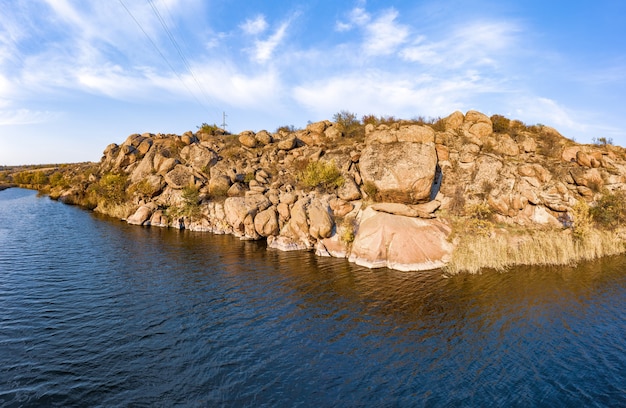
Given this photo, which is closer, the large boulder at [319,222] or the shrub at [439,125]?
the large boulder at [319,222]

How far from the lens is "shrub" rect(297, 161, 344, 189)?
39.0 metres

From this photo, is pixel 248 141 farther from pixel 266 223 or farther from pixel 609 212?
pixel 609 212

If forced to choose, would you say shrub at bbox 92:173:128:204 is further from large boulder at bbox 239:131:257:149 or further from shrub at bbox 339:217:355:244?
shrub at bbox 339:217:355:244

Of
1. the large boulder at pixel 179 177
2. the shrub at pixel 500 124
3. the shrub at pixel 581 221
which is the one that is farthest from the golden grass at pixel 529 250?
the large boulder at pixel 179 177

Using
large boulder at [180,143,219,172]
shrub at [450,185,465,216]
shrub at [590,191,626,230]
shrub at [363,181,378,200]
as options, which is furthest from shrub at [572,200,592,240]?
large boulder at [180,143,219,172]

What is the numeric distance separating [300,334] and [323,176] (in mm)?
24746

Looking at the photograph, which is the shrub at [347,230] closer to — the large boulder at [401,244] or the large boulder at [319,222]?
the large boulder at [401,244]

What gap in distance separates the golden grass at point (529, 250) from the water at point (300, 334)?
1.42 m

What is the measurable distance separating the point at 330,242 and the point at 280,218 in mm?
7838

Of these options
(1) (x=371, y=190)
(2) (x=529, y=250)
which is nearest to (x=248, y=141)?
(1) (x=371, y=190)

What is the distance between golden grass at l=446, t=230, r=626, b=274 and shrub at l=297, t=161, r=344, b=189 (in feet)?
53.3

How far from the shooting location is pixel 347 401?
11.9 m

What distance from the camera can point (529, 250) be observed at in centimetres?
2861

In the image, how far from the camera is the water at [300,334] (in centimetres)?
1225
